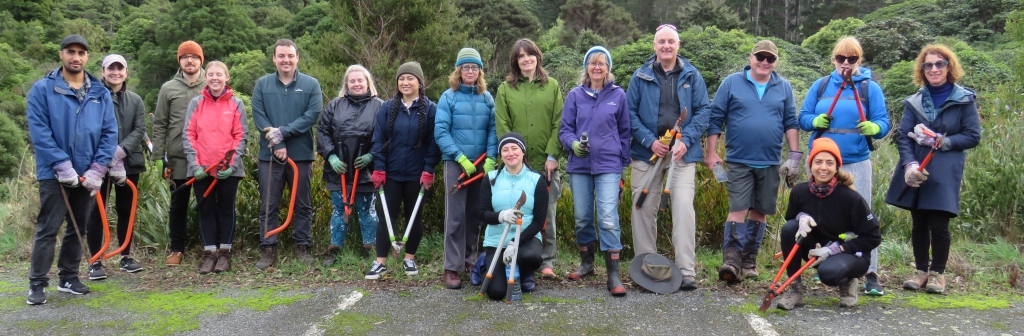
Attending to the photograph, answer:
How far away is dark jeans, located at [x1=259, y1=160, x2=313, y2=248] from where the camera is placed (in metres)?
5.60

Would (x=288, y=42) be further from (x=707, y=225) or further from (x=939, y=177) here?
(x=939, y=177)

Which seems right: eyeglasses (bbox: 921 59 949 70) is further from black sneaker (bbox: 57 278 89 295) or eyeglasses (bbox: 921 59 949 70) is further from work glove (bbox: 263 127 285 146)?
black sneaker (bbox: 57 278 89 295)

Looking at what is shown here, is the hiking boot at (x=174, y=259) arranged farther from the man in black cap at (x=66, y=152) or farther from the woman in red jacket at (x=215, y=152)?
the man in black cap at (x=66, y=152)

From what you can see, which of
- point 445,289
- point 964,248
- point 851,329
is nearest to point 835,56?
point 851,329

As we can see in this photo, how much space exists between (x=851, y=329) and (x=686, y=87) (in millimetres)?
1965

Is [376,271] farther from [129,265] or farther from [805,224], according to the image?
[805,224]

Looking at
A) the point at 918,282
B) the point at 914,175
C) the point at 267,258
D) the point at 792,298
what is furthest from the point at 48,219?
the point at 918,282

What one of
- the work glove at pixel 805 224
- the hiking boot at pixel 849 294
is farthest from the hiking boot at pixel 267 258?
the hiking boot at pixel 849 294

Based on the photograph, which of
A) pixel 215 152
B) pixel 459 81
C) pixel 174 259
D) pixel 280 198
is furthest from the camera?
pixel 174 259

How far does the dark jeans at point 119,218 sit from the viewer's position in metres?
5.49

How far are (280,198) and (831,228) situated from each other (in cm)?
427

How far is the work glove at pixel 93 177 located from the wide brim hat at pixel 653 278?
153 inches

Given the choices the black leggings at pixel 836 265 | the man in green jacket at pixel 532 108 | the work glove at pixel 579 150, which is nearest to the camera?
the black leggings at pixel 836 265

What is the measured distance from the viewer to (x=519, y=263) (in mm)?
4711
